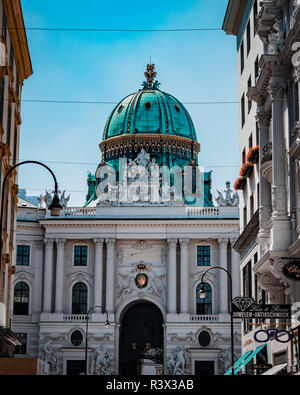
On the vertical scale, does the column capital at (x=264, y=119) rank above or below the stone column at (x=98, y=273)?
below

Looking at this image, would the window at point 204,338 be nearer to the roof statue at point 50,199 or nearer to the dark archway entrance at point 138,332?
the dark archway entrance at point 138,332

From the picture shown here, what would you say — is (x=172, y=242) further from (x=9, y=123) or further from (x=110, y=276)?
(x=9, y=123)

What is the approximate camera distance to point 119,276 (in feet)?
254

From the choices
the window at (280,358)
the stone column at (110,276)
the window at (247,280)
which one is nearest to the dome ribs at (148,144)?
the stone column at (110,276)

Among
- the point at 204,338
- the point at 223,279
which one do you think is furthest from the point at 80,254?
the point at 204,338

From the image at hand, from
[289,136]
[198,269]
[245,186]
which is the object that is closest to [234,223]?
[198,269]

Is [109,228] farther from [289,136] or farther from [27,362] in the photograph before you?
[27,362]

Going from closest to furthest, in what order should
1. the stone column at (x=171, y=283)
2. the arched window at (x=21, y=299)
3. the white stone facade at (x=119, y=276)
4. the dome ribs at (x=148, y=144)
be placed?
1. the white stone facade at (x=119, y=276)
2. the stone column at (x=171, y=283)
3. the arched window at (x=21, y=299)
4. the dome ribs at (x=148, y=144)

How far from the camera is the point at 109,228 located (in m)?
78.1

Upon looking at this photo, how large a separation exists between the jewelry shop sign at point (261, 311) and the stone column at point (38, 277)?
167ft

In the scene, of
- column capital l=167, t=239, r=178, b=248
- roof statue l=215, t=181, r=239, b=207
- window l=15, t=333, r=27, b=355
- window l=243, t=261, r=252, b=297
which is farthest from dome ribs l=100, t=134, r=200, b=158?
window l=243, t=261, r=252, b=297

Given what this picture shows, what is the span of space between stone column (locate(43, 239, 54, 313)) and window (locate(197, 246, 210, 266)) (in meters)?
14.9

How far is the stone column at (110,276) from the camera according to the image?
75938mm

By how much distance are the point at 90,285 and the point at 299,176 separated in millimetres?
52470
